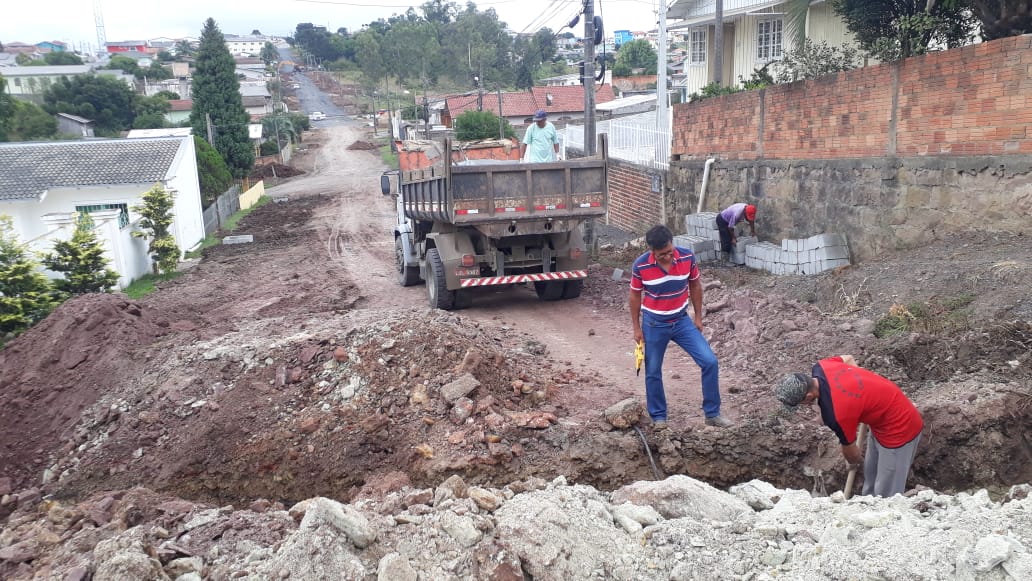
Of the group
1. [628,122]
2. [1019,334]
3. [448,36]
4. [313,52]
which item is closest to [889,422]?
[1019,334]

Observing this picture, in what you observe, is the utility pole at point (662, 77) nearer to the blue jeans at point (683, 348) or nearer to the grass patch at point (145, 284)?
the grass patch at point (145, 284)

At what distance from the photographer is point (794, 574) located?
3225 millimetres

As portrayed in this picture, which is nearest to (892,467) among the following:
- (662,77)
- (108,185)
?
(662,77)

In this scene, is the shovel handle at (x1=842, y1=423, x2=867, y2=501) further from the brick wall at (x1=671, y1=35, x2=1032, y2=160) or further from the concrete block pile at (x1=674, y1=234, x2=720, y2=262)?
the concrete block pile at (x1=674, y1=234, x2=720, y2=262)

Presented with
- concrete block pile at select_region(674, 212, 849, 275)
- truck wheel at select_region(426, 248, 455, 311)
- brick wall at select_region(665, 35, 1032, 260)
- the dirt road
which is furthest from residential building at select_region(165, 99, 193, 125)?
brick wall at select_region(665, 35, 1032, 260)

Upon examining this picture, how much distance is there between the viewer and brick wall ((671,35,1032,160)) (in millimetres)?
7660

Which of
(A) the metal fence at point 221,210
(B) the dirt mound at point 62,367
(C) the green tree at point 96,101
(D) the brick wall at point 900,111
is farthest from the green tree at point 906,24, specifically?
(C) the green tree at point 96,101

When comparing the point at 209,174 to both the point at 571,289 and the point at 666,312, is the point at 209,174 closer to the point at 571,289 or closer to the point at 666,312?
Result: the point at 571,289

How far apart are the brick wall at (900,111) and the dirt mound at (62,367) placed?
941 centimetres

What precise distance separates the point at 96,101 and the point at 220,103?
2040cm

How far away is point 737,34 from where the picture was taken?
2208cm

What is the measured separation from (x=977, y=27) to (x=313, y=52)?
392ft

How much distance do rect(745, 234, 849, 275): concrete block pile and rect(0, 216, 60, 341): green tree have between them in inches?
435

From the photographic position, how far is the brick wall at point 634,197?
15.6m
